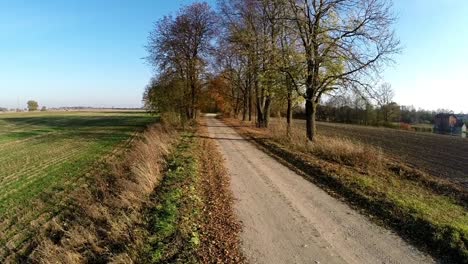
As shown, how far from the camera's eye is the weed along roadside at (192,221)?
21.8 ft

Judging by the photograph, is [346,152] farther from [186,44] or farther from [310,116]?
[186,44]

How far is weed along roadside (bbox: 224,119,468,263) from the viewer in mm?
7336

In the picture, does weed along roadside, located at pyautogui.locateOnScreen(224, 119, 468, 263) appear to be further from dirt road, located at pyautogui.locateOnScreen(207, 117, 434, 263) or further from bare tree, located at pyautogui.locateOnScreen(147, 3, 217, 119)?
bare tree, located at pyautogui.locateOnScreen(147, 3, 217, 119)

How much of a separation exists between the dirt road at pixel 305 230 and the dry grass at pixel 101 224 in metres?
2.47

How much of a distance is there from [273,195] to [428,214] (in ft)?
12.8

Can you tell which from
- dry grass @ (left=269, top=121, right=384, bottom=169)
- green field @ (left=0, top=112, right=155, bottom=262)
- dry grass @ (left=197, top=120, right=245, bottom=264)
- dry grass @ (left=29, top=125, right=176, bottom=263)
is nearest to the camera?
dry grass @ (left=197, top=120, right=245, bottom=264)

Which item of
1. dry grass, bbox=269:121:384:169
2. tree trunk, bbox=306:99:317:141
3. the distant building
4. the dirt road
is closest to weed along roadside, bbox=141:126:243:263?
the dirt road

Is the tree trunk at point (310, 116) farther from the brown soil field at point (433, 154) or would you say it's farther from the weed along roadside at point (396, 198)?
the brown soil field at point (433, 154)

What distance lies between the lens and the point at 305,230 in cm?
781

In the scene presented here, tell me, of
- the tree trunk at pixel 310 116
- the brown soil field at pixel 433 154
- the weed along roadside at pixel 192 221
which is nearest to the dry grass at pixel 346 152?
the tree trunk at pixel 310 116

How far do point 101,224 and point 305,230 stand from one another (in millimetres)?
5341

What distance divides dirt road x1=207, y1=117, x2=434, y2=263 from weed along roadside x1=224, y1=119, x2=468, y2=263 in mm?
514

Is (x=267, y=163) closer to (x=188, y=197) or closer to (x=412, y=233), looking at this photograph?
(x=188, y=197)

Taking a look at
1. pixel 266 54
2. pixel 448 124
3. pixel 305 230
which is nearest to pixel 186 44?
pixel 266 54
